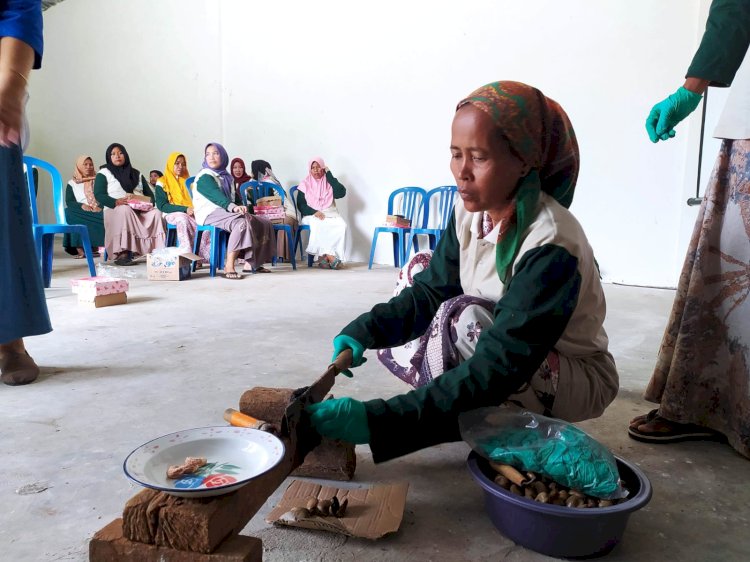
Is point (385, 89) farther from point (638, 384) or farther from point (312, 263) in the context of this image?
point (638, 384)

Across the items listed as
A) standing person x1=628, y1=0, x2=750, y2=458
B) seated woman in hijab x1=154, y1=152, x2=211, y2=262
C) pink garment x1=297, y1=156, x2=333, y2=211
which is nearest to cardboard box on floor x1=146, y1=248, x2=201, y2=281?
seated woman in hijab x1=154, y1=152, x2=211, y2=262

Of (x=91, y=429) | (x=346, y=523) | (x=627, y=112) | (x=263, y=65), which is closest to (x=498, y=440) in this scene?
(x=346, y=523)

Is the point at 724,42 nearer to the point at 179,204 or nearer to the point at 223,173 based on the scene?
the point at 223,173

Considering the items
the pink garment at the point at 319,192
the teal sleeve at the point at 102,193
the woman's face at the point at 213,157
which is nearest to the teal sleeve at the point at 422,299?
the woman's face at the point at 213,157

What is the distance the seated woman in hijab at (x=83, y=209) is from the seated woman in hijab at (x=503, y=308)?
5.81m

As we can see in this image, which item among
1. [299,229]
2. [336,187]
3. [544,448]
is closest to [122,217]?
[299,229]

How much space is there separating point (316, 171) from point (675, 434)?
4822mm

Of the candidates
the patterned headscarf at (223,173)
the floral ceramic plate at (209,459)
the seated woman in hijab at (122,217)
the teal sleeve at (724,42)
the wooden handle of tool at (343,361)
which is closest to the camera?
the floral ceramic plate at (209,459)

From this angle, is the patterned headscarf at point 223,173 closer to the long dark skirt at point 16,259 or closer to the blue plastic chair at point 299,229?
the blue plastic chair at point 299,229

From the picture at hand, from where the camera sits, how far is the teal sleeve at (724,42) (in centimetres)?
128

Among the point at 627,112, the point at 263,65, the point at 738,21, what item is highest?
the point at 263,65

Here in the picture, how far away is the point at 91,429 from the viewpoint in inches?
57.6

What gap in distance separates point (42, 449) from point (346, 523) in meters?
0.81

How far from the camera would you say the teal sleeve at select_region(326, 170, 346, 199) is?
5809 mm
